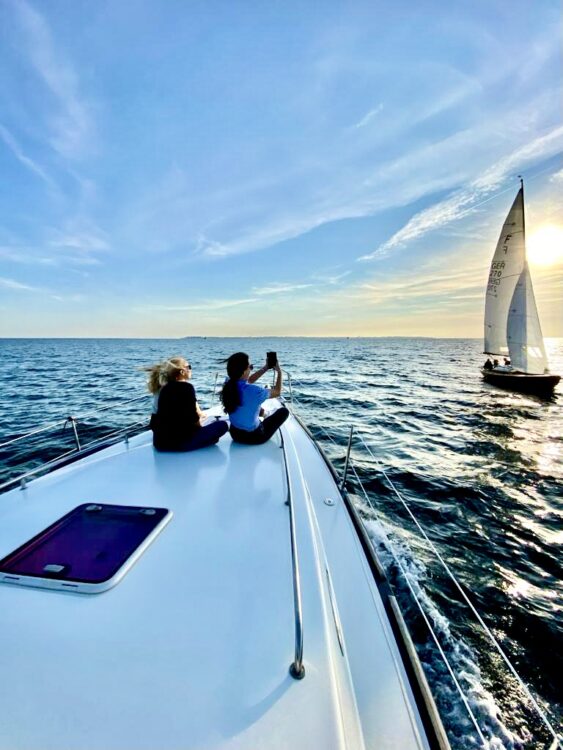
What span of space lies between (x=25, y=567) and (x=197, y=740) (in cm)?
131

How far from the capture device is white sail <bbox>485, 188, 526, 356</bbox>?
1656cm

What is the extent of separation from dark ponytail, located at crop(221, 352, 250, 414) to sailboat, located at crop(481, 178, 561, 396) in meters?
16.3

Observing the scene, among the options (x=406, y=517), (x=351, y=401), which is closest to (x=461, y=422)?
(x=351, y=401)

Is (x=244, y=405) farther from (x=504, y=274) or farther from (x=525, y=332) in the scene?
(x=504, y=274)

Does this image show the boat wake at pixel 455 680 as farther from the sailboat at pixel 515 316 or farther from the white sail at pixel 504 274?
the white sail at pixel 504 274

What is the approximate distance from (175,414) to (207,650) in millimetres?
2408

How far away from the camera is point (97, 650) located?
130 centimetres

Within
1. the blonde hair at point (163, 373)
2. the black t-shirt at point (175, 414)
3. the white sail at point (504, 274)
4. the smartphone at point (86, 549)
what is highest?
the white sail at point (504, 274)

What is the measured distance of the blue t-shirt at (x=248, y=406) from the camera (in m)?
3.51

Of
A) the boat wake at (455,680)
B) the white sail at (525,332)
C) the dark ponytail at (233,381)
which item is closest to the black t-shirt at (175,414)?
the dark ponytail at (233,381)

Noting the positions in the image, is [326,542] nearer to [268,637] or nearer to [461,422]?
[268,637]

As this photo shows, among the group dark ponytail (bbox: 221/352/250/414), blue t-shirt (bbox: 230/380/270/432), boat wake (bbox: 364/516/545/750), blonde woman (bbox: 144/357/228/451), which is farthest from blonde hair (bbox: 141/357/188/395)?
boat wake (bbox: 364/516/545/750)

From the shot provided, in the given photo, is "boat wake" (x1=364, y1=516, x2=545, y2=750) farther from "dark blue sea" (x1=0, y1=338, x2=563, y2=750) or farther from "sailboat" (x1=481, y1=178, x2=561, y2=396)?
"sailboat" (x1=481, y1=178, x2=561, y2=396)

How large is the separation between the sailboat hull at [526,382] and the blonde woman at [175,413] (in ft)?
54.3
